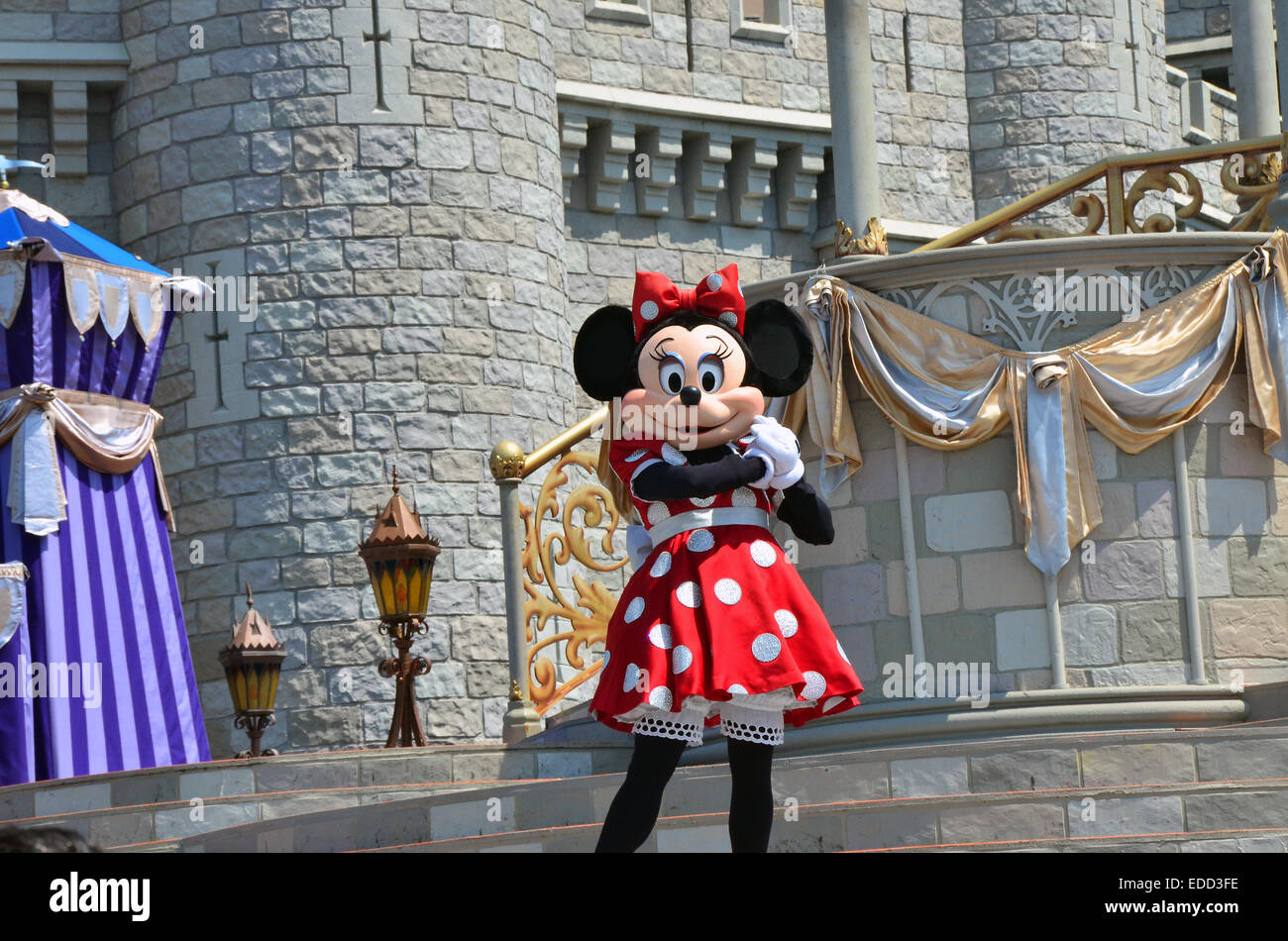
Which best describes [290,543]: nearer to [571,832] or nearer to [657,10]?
[657,10]

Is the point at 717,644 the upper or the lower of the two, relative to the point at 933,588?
lower

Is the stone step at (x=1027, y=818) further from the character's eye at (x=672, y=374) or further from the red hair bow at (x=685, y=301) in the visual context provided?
the red hair bow at (x=685, y=301)

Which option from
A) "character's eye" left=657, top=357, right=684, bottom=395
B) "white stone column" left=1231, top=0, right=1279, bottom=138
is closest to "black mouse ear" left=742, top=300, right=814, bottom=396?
"character's eye" left=657, top=357, right=684, bottom=395

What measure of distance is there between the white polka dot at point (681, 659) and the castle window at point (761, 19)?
9.54 m

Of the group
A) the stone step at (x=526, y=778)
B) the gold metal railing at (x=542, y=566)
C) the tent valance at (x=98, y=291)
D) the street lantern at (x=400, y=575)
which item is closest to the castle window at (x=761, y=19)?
the gold metal railing at (x=542, y=566)

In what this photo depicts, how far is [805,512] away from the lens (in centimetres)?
511

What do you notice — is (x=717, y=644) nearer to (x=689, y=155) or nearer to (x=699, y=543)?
(x=699, y=543)

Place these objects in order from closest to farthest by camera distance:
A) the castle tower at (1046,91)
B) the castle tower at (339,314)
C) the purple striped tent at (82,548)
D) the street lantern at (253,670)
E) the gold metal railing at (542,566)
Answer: the purple striped tent at (82,548) < the gold metal railing at (542,566) < the street lantern at (253,670) < the castle tower at (339,314) < the castle tower at (1046,91)

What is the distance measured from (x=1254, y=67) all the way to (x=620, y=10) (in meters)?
3.65

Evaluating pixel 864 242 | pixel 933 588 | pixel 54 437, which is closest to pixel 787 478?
pixel 933 588

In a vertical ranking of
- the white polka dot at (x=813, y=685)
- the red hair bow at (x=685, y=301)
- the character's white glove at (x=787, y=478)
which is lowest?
the white polka dot at (x=813, y=685)

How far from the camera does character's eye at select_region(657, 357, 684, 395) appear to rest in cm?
503

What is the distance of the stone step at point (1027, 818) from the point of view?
5227 millimetres
